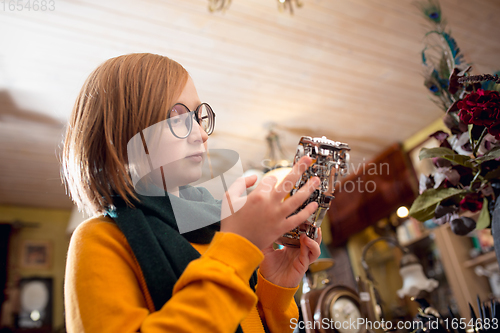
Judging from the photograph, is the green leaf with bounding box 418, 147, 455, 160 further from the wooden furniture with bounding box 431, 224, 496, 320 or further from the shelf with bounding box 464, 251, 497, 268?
the shelf with bounding box 464, 251, 497, 268

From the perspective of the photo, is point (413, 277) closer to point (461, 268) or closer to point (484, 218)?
point (461, 268)

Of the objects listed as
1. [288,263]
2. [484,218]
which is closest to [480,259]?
[484,218]

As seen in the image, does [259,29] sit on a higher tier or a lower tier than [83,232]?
higher

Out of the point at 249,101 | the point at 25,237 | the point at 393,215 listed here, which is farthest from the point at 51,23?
the point at 393,215

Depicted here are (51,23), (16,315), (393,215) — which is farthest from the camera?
(393,215)

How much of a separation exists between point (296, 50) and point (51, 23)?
1.32 m

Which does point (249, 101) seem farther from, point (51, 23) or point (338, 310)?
point (338, 310)

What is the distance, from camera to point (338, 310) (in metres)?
1.20

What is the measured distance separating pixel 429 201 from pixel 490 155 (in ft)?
0.62

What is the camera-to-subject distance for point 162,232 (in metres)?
0.53

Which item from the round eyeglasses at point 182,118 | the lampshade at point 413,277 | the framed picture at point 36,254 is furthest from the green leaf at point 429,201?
the framed picture at point 36,254

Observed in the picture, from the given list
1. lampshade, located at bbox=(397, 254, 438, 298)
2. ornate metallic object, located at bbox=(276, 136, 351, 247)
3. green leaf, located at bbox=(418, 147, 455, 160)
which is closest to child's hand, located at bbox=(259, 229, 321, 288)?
ornate metallic object, located at bbox=(276, 136, 351, 247)

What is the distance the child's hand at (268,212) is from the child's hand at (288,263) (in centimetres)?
14

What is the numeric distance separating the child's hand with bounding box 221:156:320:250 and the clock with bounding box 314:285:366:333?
78 cm
